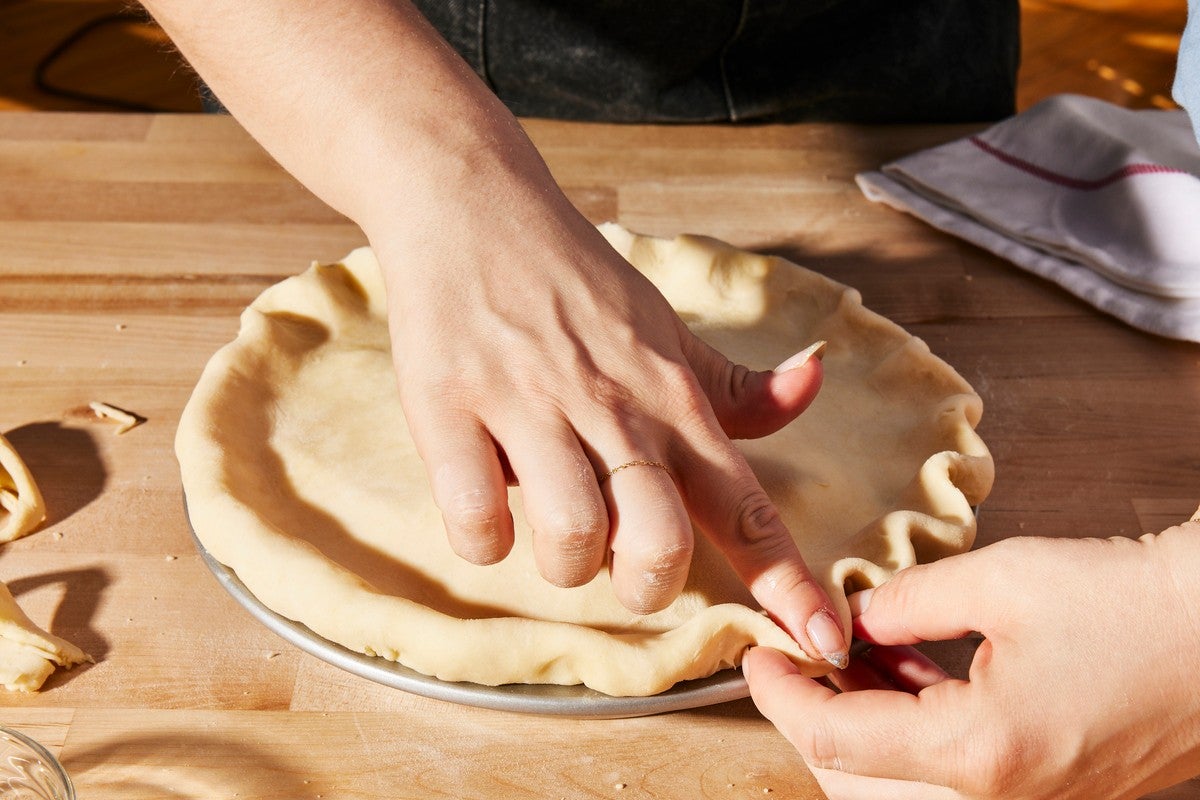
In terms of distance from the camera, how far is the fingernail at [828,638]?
0.89 meters

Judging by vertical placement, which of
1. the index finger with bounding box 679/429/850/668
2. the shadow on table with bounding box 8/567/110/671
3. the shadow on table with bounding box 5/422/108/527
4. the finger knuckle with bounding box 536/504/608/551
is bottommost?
the shadow on table with bounding box 8/567/110/671

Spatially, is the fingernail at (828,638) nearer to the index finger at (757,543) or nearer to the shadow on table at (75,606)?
the index finger at (757,543)

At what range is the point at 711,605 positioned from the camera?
102 cm

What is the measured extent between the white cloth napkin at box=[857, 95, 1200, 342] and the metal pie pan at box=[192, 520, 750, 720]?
3.04 ft

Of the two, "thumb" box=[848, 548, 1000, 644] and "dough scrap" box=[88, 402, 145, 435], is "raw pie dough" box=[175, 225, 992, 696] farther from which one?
"dough scrap" box=[88, 402, 145, 435]

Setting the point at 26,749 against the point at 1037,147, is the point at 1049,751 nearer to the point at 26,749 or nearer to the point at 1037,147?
the point at 26,749

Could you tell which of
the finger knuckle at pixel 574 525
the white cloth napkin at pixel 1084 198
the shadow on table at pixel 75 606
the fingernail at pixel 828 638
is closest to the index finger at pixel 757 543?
the fingernail at pixel 828 638

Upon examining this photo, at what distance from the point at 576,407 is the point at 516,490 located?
0.86 ft

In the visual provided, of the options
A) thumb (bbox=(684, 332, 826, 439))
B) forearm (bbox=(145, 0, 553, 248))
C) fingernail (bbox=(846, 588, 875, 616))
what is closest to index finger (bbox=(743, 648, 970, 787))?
fingernail (bbox=(846, 588, 875, 616))

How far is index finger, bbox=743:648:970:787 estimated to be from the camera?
812mm

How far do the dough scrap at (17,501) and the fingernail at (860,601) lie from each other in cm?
90

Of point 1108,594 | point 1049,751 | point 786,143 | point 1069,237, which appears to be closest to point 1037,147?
point 1069,237

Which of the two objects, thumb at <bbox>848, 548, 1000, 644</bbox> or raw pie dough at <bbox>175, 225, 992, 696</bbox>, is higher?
thumb at <bbox>848, 548, 1000, 644</bbox>

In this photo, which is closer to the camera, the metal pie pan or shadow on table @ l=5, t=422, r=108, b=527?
the metal pie pan
